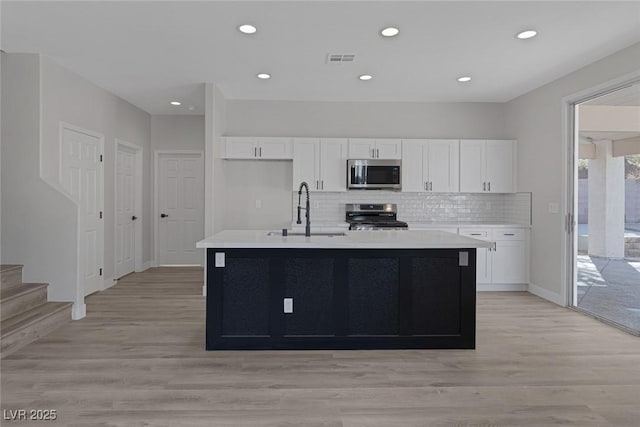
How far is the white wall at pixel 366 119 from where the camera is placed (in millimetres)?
6004

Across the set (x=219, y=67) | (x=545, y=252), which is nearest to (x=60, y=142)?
(x=219, y=67)

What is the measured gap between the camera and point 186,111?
6711 mm

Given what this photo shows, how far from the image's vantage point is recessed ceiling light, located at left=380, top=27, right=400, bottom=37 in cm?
347

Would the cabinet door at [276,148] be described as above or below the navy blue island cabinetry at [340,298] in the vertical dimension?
above

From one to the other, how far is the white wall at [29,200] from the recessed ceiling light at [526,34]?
458cm

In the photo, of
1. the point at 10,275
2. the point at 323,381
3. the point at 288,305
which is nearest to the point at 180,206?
the point at 10,275

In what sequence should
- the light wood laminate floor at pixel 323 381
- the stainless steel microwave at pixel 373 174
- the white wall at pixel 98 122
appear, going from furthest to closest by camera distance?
the stainless steel microwave at pixel 373 174
the white wall at pixel 98 122
the light wood laminate floor at pixel 323 381

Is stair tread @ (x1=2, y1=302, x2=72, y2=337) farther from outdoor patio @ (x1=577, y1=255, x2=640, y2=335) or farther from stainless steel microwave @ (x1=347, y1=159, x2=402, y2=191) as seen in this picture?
outdoor patio @ (x1=577, y1=255, x2=640, y2=335)

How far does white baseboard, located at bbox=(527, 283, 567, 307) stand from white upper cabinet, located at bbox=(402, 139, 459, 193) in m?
1.76

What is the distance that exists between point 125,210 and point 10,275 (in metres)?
2.47

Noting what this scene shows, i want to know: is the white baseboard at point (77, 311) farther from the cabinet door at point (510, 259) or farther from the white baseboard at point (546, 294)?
the white baseboard at point (546, 294)

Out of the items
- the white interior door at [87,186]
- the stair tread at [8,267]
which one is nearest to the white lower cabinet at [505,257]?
the white interior door at [87,186]

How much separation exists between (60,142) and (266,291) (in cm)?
306

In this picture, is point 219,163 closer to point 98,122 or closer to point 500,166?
point 98,122
